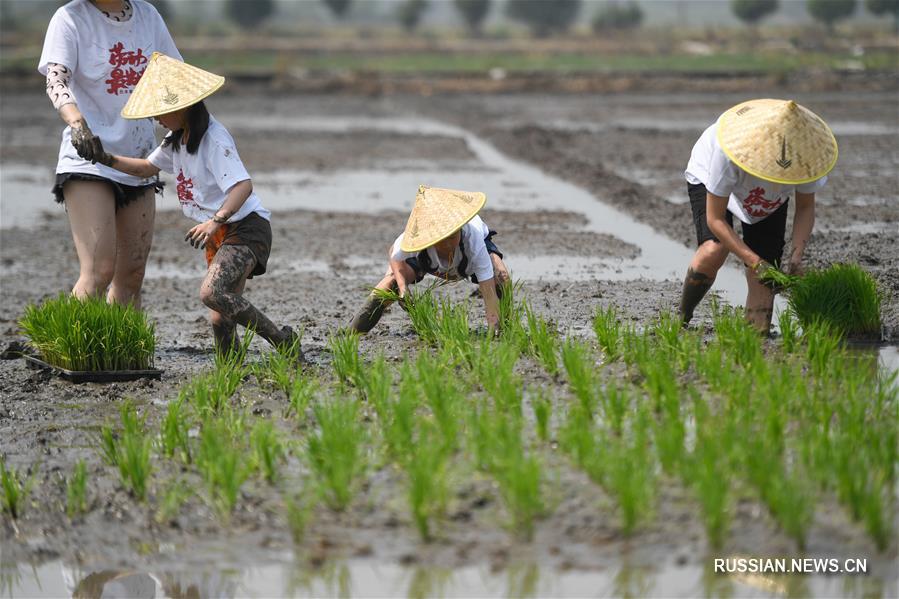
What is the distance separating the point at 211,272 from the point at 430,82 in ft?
88.8

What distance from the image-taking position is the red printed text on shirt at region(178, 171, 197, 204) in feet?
18.0

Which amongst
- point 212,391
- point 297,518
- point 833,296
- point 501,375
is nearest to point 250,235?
point 212,391

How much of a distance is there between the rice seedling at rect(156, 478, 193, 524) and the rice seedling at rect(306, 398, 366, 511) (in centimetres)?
43

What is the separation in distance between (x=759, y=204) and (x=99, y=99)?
301 centimetres

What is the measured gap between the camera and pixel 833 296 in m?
5.66

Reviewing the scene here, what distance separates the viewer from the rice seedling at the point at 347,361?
17.2ft

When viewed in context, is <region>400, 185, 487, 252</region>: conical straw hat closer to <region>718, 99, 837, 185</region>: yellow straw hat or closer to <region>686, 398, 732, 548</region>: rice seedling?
<region>718, 99, 837, 185</region>: yellow straw hat

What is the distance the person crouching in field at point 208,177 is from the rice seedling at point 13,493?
4.38 feet

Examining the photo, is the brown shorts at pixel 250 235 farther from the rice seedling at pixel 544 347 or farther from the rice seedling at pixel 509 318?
the rice seedling at pixel 544 347

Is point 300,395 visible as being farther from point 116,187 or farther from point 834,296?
point 834,296

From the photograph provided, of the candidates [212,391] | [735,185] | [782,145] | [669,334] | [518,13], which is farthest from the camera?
[518,13]

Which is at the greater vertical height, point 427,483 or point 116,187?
point 116,187

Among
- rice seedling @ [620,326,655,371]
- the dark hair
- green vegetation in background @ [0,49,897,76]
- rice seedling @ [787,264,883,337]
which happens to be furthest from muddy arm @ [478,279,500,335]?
green vegetation in background @ [0,49,897,76]

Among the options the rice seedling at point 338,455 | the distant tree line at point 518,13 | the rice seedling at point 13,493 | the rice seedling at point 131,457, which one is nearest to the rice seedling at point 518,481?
the rice seedling at point 338,455
